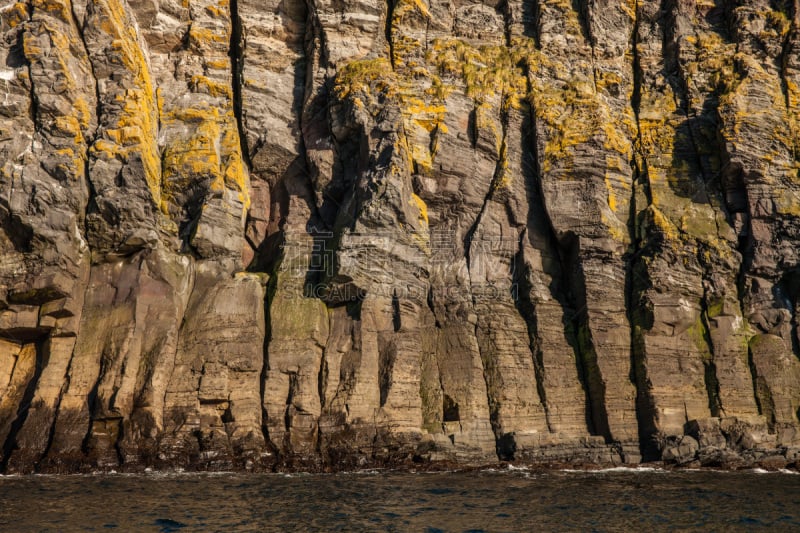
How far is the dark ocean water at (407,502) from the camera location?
17.6m

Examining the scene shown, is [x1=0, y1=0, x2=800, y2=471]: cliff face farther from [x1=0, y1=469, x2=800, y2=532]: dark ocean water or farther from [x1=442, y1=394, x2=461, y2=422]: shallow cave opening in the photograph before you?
[x1=0, y1=469, x2=800, y2=532]: dark ocean water

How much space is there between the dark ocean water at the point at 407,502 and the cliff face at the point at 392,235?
129 inches

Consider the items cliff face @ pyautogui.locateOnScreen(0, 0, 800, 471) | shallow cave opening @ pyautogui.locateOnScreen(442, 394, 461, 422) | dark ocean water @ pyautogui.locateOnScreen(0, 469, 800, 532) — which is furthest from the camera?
shallow cave opening @ pyautogui.locateOnScreen(442, 394, 461, 422)

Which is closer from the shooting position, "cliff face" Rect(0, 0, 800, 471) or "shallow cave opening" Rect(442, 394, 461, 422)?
"cliff face" Rect(0, 0, 800, 471)

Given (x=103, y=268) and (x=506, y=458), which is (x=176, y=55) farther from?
(x=506, y=458)

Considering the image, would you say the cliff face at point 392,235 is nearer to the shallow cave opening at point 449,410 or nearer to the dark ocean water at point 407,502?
the shallow cave opening at point 449,410

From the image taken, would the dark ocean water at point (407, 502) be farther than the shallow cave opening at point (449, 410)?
No

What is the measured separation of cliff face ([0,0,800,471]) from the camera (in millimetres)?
28781

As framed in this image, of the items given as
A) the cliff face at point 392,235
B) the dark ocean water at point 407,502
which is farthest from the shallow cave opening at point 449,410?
the dark ocean water at point 407,502

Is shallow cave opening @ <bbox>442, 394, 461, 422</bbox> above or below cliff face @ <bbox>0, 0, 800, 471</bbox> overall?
below

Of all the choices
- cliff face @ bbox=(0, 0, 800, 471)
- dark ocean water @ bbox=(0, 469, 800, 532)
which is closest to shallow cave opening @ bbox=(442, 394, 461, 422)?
cliff face @ bbox=(0, 0, 800, 471)

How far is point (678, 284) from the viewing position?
31719mm

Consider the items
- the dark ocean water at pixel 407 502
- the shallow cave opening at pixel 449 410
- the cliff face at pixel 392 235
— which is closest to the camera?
the dark ocean water at pixel 407 502

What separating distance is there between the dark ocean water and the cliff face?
3269 millimetres
